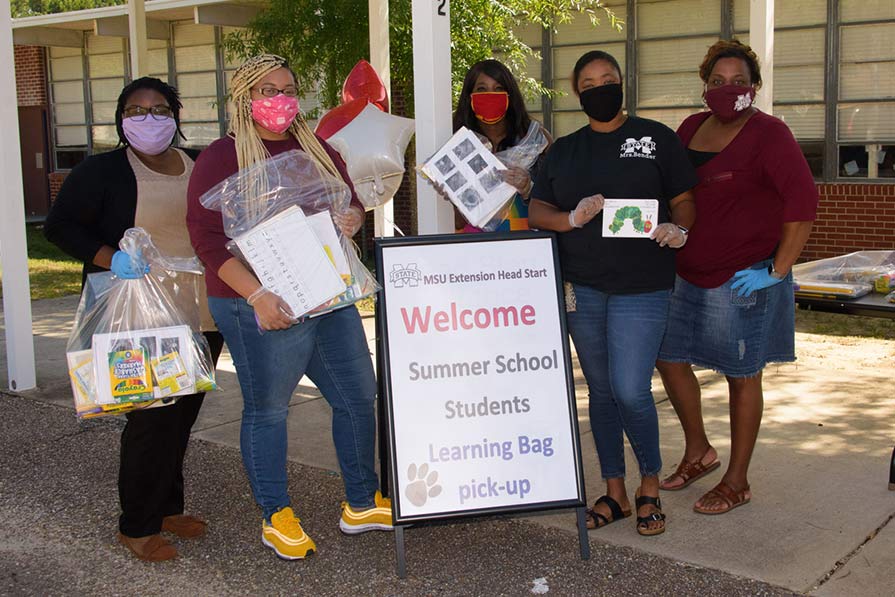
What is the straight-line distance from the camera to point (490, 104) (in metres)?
4.45

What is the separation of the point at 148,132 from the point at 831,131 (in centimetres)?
936

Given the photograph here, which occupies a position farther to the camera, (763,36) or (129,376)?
(763,36)

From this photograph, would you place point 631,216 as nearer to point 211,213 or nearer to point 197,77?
point 211,213

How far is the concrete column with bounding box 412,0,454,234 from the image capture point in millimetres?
4648

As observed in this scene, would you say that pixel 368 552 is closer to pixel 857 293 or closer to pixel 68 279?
pixel 857 293

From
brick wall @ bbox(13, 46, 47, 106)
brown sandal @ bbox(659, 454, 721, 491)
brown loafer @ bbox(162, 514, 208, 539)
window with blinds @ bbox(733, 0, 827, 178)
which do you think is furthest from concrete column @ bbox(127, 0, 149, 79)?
brick wall @ bbox(13, 46, 47, 106)

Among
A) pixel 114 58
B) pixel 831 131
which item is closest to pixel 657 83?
pixel 831 131

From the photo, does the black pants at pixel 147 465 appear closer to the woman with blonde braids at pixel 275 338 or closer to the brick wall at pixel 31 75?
the woman with blonde braids at pixel 275 338

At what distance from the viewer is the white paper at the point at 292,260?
12.2ft

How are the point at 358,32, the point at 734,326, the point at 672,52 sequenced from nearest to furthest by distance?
the point at 734,326, the point at 358,32, the point at 672,52

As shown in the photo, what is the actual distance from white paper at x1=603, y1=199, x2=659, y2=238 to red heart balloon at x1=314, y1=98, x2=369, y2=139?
6.03 feet

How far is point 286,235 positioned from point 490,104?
1.25 metres

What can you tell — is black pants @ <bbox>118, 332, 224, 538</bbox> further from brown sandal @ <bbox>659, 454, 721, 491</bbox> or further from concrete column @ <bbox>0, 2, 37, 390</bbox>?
concrete column @ <bbox>0, 2, 37, 390</bbox>

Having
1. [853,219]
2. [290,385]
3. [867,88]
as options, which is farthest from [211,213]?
[867,88]
